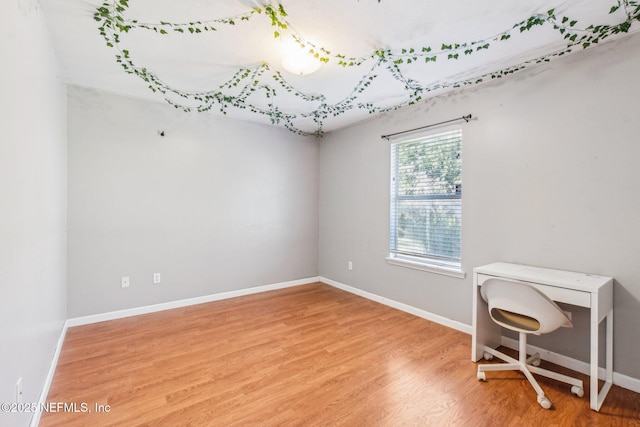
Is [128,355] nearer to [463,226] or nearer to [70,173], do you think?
[70,173]

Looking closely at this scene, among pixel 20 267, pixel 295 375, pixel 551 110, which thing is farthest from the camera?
pixel 551 110

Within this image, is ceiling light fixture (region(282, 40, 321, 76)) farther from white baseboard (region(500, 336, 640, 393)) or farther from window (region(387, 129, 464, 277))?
white baseboard (region(500, 336, 640, 393))

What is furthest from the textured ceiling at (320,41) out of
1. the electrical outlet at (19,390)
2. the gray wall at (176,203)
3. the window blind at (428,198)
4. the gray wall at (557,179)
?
the electrical outlet at (19,390)

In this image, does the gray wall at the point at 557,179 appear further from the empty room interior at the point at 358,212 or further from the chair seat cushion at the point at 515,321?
the chair seat cushion at the point at 515,321

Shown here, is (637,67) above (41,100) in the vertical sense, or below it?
above

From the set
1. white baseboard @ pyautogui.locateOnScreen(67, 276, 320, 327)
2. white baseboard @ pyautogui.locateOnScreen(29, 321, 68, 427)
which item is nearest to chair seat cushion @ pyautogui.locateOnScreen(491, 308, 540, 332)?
white baseboard @ pyautogui.locateOnScreen(29, 321, 68, 427)

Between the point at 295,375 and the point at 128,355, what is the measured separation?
1.45 metres

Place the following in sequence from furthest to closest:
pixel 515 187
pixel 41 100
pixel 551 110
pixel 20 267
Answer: pixel 515 187, pixel 551 110, pixel 41 100, pixel 20 267

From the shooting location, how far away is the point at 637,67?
2.03 meters

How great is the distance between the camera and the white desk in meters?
1.85

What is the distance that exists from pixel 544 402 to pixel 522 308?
56 cm

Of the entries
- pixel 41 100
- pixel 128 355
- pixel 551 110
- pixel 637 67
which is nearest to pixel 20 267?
pixel 41 100

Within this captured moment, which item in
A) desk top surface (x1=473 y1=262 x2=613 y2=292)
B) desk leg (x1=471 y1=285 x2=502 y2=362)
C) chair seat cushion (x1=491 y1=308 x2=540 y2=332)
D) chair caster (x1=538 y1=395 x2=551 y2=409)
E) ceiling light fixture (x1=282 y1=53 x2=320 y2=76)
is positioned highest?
ceiling light fixture (x1=282 y1=53 x2=320 y2=76)

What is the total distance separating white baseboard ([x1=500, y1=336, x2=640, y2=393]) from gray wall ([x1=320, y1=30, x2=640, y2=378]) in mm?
44
